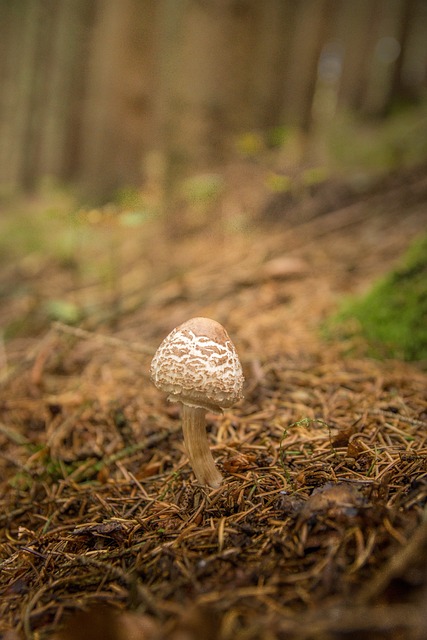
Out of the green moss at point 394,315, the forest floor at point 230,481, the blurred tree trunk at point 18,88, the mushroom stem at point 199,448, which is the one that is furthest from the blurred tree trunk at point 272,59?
the mushroom stem at point 199,448

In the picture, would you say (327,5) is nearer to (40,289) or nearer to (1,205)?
(1,205)

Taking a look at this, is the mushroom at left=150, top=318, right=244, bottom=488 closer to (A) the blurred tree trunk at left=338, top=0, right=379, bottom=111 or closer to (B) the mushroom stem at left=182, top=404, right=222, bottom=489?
(B) the mushroom stem at left=182, top=404, right=222, bottom=489

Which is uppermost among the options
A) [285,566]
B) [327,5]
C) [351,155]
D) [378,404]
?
[327,5]

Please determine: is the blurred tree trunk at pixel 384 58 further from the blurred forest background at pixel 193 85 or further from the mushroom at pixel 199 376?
the mushroom at pixel 199 376

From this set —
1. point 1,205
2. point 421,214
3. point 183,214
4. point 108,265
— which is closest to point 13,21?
point 1,205

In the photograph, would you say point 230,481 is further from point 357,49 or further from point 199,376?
point 357,49

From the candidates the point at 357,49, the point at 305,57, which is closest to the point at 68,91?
the point at 305,57
